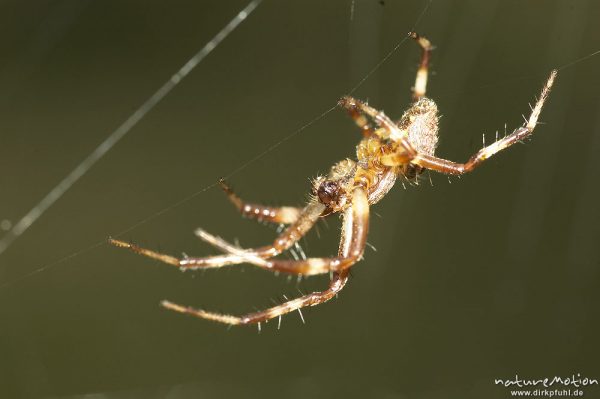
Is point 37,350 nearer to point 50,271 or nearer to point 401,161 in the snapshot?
point 50,271

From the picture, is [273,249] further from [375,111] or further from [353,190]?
[375,111]

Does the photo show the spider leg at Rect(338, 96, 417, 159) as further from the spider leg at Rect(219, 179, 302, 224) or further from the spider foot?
the spider foot

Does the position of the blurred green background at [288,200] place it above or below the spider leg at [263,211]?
above

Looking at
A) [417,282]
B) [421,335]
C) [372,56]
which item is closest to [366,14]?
[372,56]

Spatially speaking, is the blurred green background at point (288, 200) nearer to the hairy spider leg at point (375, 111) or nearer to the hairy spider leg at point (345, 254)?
the hairy spider leg at point (375, 111)

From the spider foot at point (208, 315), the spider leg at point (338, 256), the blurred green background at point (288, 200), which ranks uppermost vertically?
the blurred green background at point (288, 200)

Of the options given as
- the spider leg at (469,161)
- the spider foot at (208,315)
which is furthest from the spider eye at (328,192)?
the spider foot at (208,315)

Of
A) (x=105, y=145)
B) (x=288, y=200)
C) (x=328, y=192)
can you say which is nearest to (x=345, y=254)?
(x=328, y=192)
